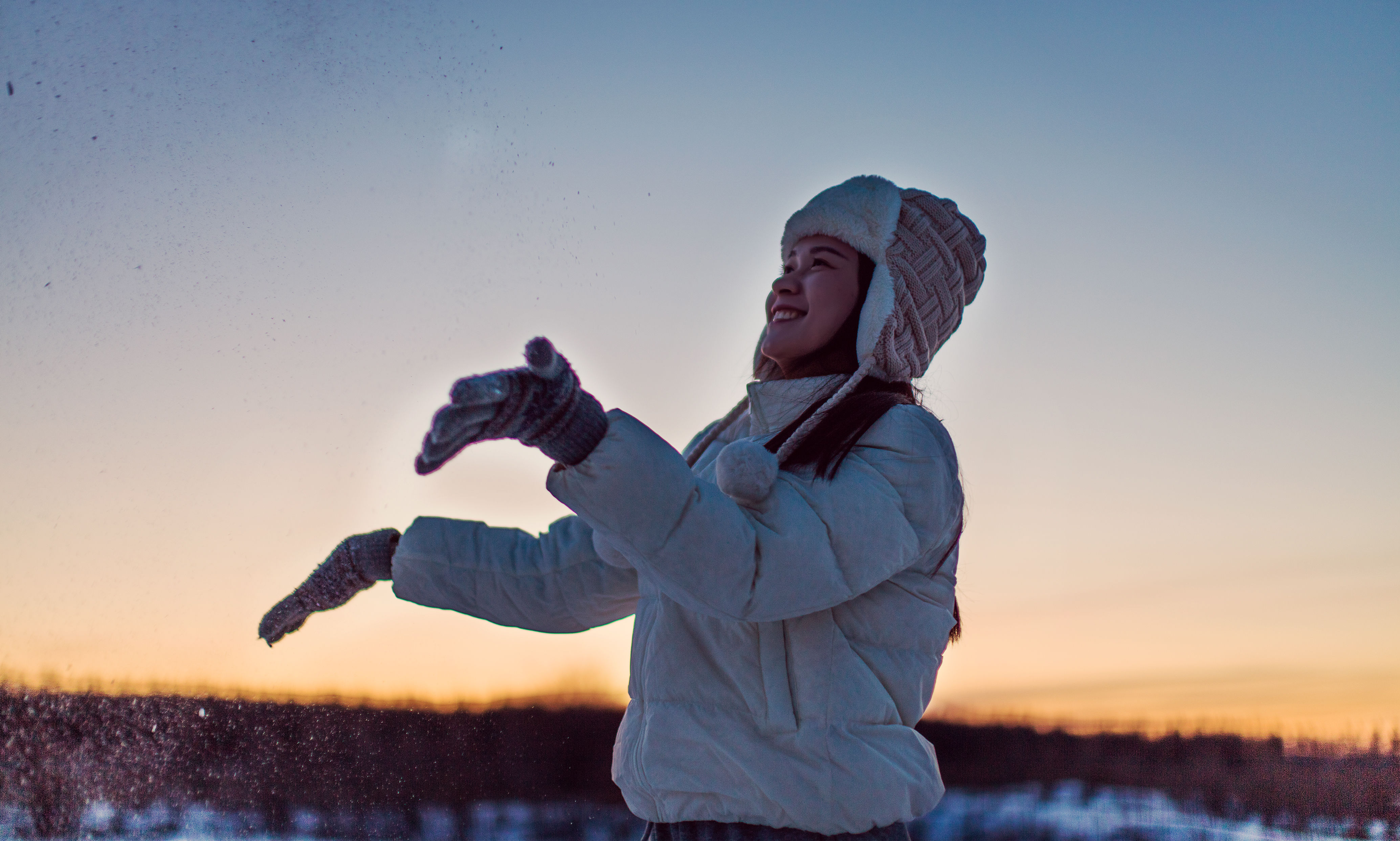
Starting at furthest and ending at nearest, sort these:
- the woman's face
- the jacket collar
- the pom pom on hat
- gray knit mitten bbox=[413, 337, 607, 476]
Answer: the woman's face, the jacket collar, the pom pom on hat, gray knit mitten bbox=[413, 337, 607, 476]

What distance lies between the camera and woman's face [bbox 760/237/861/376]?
5.97 ft

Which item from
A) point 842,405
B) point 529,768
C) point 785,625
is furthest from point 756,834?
point 529,768

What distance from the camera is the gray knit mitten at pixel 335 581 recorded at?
1.83 m

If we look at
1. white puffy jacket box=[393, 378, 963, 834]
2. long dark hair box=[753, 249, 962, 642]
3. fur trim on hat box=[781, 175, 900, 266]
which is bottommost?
white puffy jacket box=[393, 378, 963, 834]

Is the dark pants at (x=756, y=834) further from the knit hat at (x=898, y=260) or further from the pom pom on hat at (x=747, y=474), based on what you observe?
the knit hat at (x=898, y=260)

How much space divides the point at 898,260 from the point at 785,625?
2.67 ft

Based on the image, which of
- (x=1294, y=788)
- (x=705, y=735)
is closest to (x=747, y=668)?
(x=705, y=735)

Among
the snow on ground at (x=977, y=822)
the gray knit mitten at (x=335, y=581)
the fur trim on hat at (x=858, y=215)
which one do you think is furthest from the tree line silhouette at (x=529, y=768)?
the fur trim on hat at (x=858, y=215)

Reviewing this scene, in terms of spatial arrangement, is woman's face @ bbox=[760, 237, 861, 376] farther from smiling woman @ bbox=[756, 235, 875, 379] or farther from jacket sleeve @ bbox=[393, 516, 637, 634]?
jacket sleeve @ bbox=[393, 516, 637, 634]

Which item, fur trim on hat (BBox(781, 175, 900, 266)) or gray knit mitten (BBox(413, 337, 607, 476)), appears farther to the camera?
fur trim on hat (BBox(781, 175, 900, 266))

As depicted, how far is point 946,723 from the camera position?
12914 mm

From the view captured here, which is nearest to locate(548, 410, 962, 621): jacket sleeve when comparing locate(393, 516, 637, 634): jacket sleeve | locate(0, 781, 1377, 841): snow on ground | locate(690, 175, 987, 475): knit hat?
locate(690, 175, 987, 475): knit hat

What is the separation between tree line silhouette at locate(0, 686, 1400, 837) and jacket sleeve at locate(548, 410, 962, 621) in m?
6.78

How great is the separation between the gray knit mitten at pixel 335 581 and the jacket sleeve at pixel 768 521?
807 millimetres
